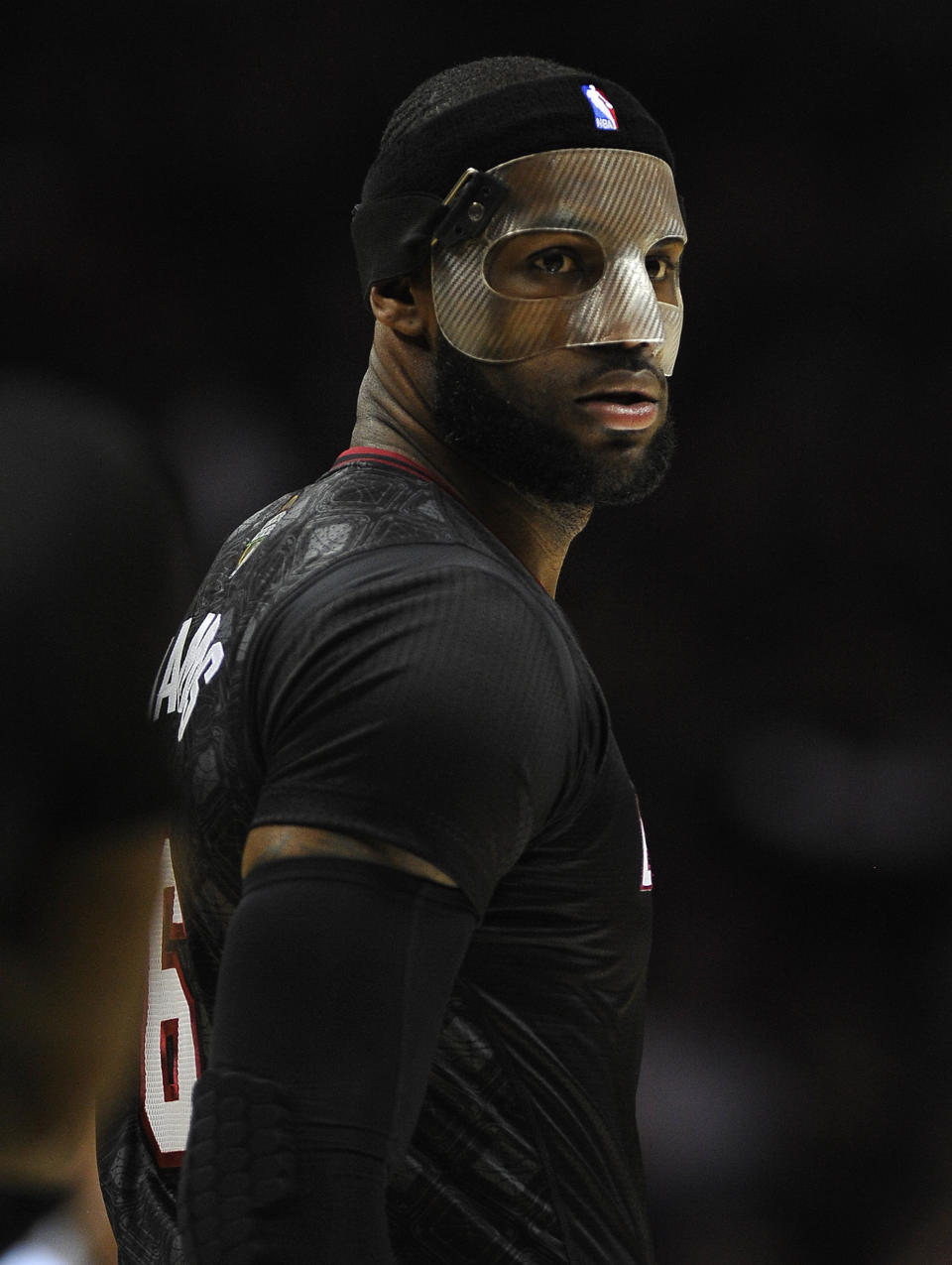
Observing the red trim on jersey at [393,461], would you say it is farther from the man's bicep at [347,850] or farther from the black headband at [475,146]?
the man's bicep at [347,850]

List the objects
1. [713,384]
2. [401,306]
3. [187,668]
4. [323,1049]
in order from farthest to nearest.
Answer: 1. [713,384]
2. [401,306]
3. [187,668]
4. [323,1049]

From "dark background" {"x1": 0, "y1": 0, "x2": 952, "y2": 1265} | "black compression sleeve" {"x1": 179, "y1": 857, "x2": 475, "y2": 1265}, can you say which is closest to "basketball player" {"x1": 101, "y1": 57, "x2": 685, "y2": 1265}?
"black compression sleeve" {"x1": 179, "y1": 857, "x2": 475, "y2": 1265}

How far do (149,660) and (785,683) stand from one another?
164 cm

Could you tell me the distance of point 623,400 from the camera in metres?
1.37

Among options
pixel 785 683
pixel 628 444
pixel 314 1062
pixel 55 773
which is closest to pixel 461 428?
pixel 628 444

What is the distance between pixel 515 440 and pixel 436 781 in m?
0.44

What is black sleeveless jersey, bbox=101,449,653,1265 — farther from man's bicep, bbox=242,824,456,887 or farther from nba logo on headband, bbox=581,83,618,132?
nba logo on headband, bbox=581,83,618,132

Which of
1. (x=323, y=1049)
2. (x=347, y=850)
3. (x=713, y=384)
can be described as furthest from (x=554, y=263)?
(x=713, y=384)

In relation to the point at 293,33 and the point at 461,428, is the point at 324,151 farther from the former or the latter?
the point at 461,428

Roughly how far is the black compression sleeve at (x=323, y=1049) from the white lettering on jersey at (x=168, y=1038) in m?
0.28

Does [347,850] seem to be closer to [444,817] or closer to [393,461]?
[444,817]

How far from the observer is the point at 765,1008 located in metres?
2.86

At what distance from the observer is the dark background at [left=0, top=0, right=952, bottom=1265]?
9.32 feet

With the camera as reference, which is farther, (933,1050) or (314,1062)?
(933,1050)
